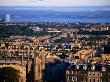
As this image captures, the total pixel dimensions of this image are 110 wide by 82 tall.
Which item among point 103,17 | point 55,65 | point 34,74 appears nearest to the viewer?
point 34,74

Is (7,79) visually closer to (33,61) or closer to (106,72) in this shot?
(33,61)

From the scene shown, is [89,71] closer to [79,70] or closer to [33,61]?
[79,70]

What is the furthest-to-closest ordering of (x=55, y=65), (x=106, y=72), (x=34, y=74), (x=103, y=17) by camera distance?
(x=103, y=17), (x=55, y=65), (x=34, y=74), (x=106, y=72)

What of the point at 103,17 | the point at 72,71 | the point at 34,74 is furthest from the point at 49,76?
the point at 103,17

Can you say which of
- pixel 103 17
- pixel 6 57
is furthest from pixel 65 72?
pixel 103 17

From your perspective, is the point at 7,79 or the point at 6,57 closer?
the point at 7,79

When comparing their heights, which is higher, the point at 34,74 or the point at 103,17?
the point at 34,74
